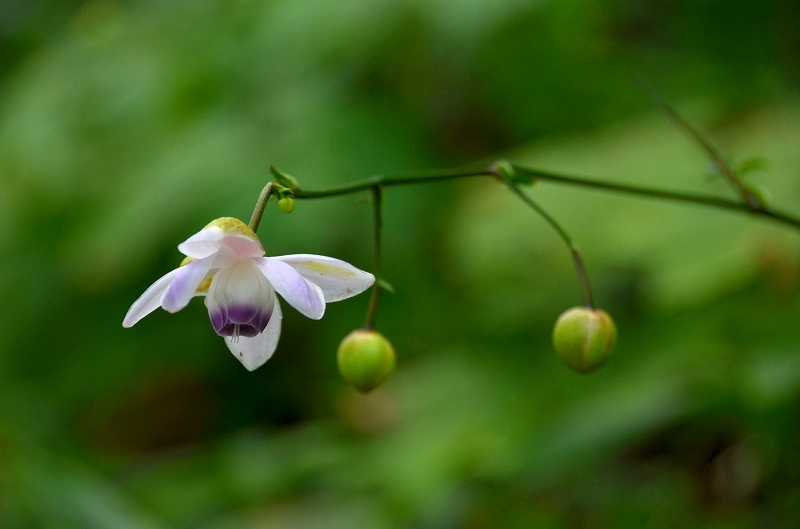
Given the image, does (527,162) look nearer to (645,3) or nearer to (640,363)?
(640,363)

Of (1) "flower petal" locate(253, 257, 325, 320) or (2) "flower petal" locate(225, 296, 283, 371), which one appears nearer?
(1) "flower petal" locate(253, 257, 325, 320)

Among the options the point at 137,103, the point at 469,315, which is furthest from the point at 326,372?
the point at 137,103

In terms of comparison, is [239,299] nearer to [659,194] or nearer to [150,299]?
[150,299]

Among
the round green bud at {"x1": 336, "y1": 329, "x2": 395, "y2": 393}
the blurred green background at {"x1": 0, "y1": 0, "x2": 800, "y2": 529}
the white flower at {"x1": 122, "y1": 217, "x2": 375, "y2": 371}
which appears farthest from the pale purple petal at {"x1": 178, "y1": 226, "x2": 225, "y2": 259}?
the blurred green background at {"x1": 0, "y1": 0, "x2": 800, "y2": 529}

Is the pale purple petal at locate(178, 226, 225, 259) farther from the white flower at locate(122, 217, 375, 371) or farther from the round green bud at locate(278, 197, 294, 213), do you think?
the round green bud at locate(278, 197, 294, 213)

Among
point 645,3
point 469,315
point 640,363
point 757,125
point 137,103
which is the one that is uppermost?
point 645,3

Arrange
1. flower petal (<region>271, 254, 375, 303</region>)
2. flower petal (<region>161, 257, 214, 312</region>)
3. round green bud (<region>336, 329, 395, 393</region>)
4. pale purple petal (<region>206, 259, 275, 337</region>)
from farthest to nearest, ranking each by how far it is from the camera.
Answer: round green bud (<region>336, 329, 395, 393</region>), pale purple petal (<region>206, 259, 275, 337</region>), flower petal (<region>271, 254, 375, 303</region>), flower petal (<region>161, 257, 214, 312</region>)

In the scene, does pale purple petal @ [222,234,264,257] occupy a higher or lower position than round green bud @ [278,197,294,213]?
lower

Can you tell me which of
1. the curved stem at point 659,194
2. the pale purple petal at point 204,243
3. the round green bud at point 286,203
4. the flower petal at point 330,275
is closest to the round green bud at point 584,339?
the curved stem at point 659,194
